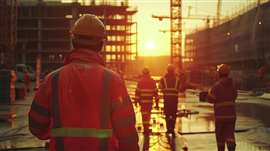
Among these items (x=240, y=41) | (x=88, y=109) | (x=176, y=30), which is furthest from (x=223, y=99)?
(x=176, y=30)

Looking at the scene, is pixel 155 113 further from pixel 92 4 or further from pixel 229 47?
pixel 92 4

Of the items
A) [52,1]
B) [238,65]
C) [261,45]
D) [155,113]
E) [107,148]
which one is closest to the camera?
[107,148]

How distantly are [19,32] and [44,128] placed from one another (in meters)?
118

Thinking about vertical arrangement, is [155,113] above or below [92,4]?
below

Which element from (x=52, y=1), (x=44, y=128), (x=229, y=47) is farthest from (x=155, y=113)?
(x=52, y=1)

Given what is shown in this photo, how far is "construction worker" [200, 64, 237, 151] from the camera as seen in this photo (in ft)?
30.9

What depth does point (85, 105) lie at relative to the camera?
326 cm

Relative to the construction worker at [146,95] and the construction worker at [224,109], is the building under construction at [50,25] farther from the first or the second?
the construction worker at [224,109]

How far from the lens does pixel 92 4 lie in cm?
11431

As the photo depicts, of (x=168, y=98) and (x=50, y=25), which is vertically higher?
(x=50, y=25)

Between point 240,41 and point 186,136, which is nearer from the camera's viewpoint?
point 186,136

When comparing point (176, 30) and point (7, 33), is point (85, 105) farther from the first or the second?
point (176, 30)

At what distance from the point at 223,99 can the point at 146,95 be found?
4.72 m

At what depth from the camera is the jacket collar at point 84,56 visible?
3.37m
